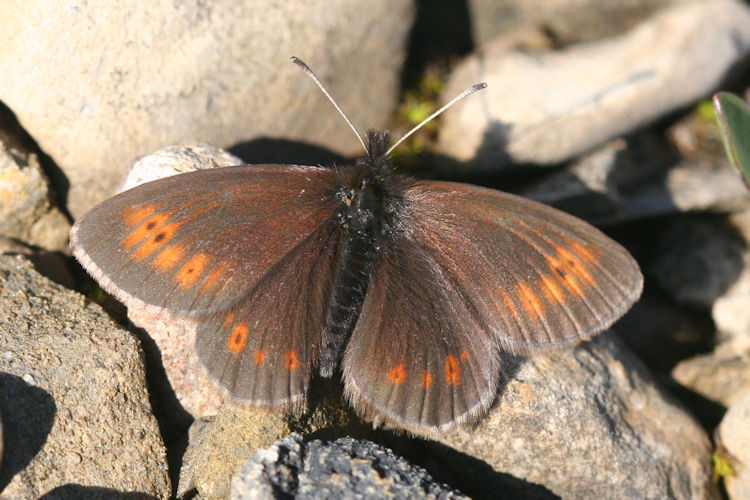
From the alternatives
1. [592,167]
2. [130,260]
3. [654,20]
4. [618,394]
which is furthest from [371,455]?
[654,20]

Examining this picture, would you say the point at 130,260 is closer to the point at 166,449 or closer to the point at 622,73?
the point at 166,449

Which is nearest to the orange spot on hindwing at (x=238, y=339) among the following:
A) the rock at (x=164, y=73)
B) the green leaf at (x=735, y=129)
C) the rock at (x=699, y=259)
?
the rock at (x=164, y=73)

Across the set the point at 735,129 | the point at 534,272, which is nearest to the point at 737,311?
the point at 735,129

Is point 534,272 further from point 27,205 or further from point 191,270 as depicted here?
point 27,205

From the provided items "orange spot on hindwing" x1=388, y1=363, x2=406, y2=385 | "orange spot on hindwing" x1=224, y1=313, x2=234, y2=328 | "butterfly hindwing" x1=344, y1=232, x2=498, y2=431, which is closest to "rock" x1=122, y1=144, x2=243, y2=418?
"orange spot on hindwing" x1=224, y1=313, x2=234, y2=328

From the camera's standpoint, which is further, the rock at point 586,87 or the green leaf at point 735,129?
the rock at point 586,87

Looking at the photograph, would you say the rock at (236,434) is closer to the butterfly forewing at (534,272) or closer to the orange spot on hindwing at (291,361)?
the orange spot on hindwing at (291,361)
